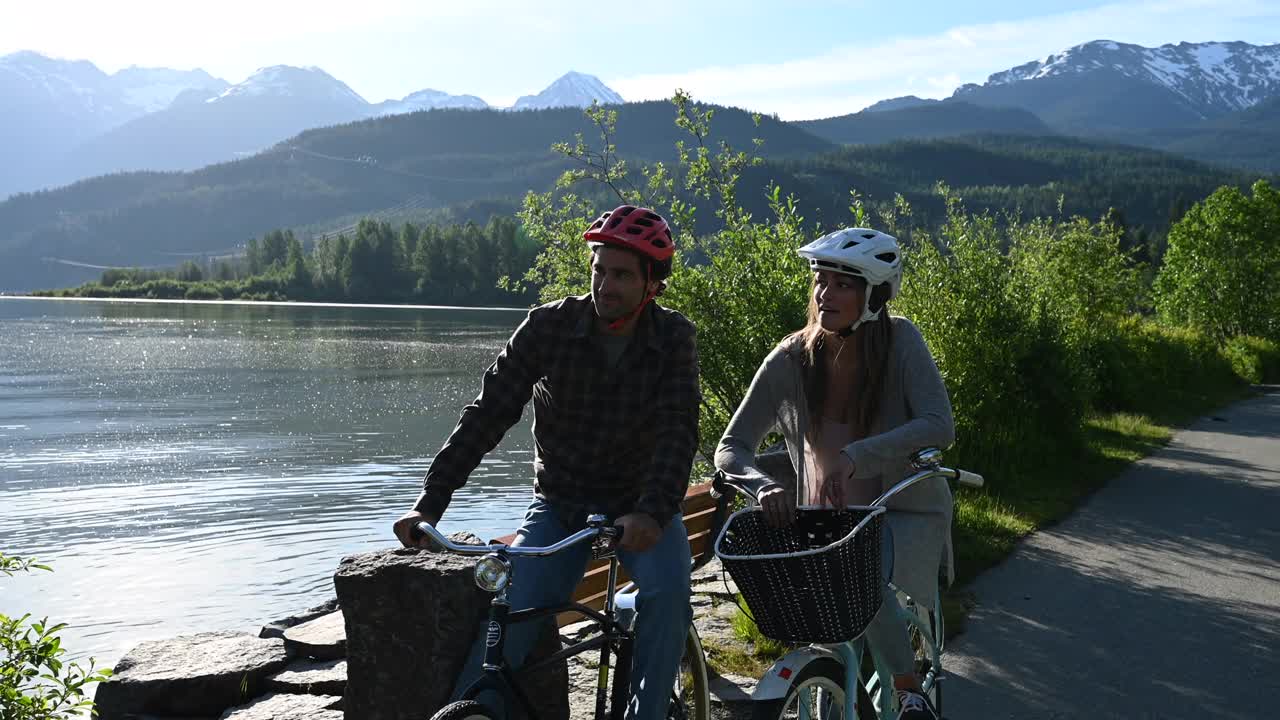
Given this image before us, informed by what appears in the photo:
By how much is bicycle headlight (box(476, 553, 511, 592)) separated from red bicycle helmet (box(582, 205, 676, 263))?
3.51ft

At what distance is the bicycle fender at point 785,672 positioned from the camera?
3.30 metres

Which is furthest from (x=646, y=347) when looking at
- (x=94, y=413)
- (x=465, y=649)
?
(x=94, y=413)

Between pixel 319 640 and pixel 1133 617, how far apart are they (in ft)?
16.2

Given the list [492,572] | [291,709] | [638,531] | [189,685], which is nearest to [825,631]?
[638,531]

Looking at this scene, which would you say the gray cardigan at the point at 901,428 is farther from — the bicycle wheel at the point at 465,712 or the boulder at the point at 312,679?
the boulder at the point at 312,679

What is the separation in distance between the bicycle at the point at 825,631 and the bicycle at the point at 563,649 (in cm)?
40

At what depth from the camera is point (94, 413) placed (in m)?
31.7

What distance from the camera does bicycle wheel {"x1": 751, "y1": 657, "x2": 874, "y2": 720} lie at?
331cm

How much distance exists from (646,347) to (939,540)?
1.17m

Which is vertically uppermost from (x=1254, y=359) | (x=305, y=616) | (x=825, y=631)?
(x=825, y=631)

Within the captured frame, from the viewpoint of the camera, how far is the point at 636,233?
3637mm

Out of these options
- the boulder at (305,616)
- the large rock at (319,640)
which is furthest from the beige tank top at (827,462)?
the boulder at (305,616)

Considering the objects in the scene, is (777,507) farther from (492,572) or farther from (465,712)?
(465,712)

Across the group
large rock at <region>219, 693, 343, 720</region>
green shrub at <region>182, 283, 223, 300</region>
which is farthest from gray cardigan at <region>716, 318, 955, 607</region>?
green shrub at <region>182, 283, 223, 300</region>
